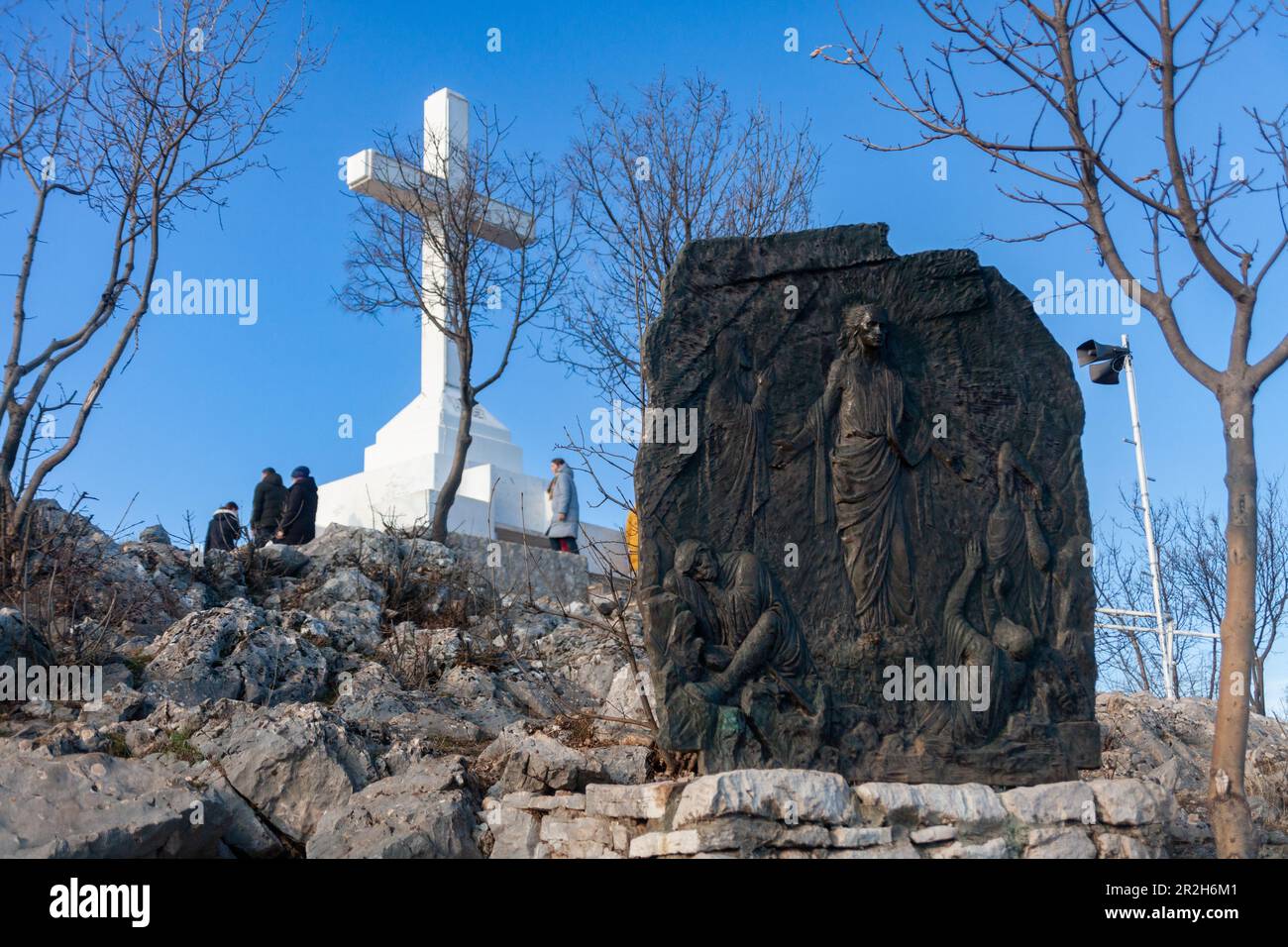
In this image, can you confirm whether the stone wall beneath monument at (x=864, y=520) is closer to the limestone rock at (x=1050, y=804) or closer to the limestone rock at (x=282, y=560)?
the limestone rock at (x=1050, y=804)

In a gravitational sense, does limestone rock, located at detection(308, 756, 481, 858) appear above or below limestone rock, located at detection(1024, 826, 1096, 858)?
above

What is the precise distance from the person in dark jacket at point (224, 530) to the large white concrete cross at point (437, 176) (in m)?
3.57

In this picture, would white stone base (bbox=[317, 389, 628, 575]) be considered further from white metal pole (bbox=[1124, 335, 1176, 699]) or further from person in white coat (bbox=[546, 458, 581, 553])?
white metal pole (bbox=[1124, 335, 1176, 699])

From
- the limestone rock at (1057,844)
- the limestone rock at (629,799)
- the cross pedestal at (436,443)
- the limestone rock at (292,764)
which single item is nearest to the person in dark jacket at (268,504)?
the cross pedestal at (436,443)

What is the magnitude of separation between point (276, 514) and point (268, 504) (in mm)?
153

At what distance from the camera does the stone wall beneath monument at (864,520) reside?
6957 millimetres

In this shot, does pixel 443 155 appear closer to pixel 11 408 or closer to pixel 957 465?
pixel 11 408

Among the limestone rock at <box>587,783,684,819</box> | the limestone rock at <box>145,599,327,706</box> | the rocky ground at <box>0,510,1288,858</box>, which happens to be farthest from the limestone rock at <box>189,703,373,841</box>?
the limestone rock at <box>587,783,684,819</box>

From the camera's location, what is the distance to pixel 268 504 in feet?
46.1

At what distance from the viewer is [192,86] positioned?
1099 cm

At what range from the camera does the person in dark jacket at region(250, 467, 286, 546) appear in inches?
549

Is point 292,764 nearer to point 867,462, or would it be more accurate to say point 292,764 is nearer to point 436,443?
point 867,462

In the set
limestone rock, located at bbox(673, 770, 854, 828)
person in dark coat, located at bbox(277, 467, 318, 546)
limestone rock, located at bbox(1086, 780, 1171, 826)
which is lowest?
limestone rock, located at bbox(1086, 780, 1171, 826)

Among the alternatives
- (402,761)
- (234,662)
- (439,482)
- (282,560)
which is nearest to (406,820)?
(402,761)
